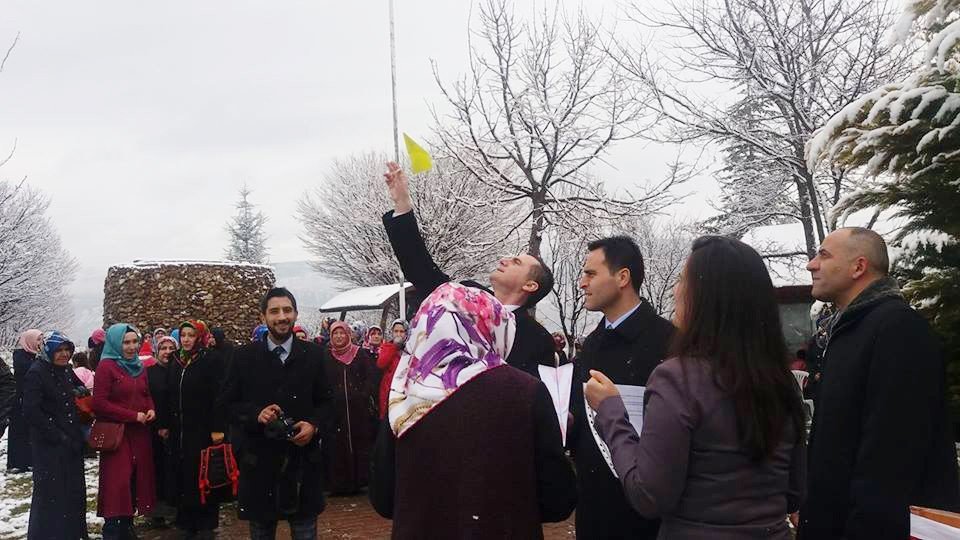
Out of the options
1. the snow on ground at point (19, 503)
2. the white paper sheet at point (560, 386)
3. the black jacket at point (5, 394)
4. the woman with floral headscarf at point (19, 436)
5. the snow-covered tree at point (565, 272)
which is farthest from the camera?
the snow-covered tree at point (565, 272)

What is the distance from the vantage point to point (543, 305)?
38.6 meters

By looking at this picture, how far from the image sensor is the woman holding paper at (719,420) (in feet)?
6.98

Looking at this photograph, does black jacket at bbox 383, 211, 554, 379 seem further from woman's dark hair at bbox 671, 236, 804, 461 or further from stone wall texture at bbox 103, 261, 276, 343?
stone wall texture at bbox 103, 261, 276, 343

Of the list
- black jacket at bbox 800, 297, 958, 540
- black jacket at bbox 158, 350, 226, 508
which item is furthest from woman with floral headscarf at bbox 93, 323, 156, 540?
black jacket at bbox 800, 297, 958, 540

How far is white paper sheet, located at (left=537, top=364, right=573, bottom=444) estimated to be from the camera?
2.67 meters

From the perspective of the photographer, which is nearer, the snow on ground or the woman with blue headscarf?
the woman with blue headscarf

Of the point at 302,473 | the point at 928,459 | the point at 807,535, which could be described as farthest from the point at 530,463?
the point at 302,473

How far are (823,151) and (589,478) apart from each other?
4.45 meters

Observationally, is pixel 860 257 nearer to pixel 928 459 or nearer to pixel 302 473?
pixel 928 459

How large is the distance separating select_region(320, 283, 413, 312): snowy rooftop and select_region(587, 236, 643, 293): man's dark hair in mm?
13458

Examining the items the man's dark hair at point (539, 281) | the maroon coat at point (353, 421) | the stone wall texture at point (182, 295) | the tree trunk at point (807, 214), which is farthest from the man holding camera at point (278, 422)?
the tree trunk at point (807, 214)

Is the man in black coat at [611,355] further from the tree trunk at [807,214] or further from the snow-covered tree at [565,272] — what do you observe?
the snow-covered tree at [565,272]

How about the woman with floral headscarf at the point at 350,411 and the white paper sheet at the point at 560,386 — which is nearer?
the white paper sheet at the point at 560,386

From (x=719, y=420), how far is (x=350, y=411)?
7.50 metres
